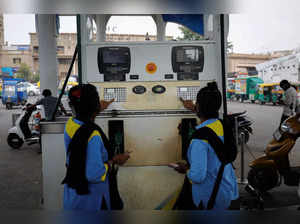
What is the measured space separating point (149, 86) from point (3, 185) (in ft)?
11.1

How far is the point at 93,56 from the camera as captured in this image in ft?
11.1

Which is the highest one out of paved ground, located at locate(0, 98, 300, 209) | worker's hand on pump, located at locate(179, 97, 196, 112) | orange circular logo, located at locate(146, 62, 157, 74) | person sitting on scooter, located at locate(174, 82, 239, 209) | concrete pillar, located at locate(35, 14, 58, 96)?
concrete pillar, located at locate(35, 14, 58, 96)

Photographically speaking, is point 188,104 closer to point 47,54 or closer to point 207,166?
point 207,166

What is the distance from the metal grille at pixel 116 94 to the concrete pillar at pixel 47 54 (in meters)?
6.23

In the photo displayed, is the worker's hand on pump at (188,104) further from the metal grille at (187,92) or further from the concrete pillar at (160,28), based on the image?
the concrete pillar at (160,28)

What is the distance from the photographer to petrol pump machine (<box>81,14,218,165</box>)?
324 centimetres

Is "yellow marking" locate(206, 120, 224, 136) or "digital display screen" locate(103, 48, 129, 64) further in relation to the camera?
"digital display screen" locate(103, 48, 129, 64)

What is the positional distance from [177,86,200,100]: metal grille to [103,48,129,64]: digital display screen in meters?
0.67

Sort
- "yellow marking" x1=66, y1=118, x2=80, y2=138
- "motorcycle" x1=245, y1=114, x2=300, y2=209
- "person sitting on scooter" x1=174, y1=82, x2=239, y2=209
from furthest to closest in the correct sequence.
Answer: "motorcycle" x1=245, y1=114, x2=300, y2=209 → "yellow marking" x1=66, y1=118, x2=80, y2=138 → "person sitting on scooter" x1=174, y1=82, x2=239, y2=209

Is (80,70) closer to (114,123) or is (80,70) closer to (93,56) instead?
(93,56)

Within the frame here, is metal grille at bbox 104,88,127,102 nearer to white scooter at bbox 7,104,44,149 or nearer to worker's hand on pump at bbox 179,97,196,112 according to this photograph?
worker's hand on pump at bbox 179,97,196,112

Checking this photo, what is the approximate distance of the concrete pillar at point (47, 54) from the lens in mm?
8867

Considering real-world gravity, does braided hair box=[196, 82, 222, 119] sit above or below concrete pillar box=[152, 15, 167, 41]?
below

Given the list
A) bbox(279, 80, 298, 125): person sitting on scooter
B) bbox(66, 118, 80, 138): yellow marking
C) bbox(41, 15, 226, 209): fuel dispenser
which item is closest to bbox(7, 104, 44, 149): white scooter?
bbox(41, 15, 226, 209): fuel dispenser
